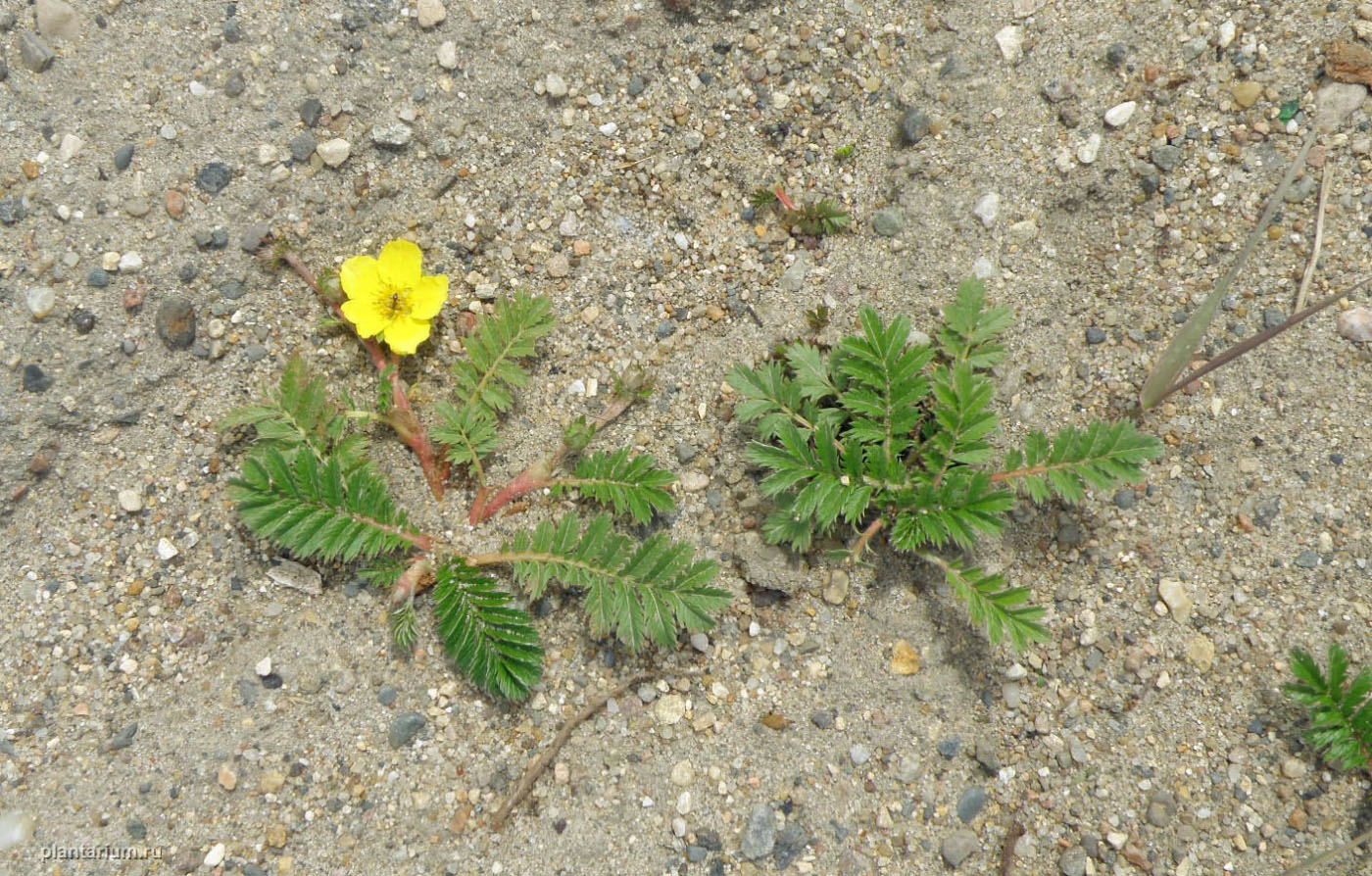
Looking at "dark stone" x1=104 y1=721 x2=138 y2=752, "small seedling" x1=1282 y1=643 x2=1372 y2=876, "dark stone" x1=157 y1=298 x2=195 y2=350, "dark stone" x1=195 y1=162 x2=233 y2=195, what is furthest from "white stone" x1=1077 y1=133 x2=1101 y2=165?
"dark stone" x1=104 y1=721 x2=138 y2=752

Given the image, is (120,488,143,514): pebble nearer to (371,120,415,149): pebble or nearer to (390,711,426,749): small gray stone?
(390,711,426,749): small gray stone

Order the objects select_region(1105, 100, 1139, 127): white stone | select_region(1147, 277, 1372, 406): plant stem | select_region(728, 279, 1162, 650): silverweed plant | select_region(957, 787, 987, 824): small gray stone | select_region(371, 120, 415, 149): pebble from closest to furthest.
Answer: select_region(1147, 277, 1372, 406): plant stem, select_region(728, 279, 1162, 650): silverweed plant, select_region(957, 787, 987, 824): small gray stone, select_region(1105, 100, 1139, 127): white stone, select_region(371, 120, 415, 149): pebble

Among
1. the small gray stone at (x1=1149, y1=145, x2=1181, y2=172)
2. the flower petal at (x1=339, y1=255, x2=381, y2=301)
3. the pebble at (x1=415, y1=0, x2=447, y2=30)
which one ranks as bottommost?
the flower petal at (x1=339, y1=255, x2=381, y2=301)

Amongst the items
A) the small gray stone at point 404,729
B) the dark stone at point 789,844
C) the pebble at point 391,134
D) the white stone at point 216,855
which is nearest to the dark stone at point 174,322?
the pebble at point 391,134

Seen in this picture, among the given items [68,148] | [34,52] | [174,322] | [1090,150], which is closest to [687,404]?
[1090,150]

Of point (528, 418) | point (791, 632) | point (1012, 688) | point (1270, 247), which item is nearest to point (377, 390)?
point (528, 418)

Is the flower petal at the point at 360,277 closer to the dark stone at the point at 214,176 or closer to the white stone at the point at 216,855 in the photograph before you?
the dark stone at the point at 214,176

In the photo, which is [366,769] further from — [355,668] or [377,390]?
[377,390]
